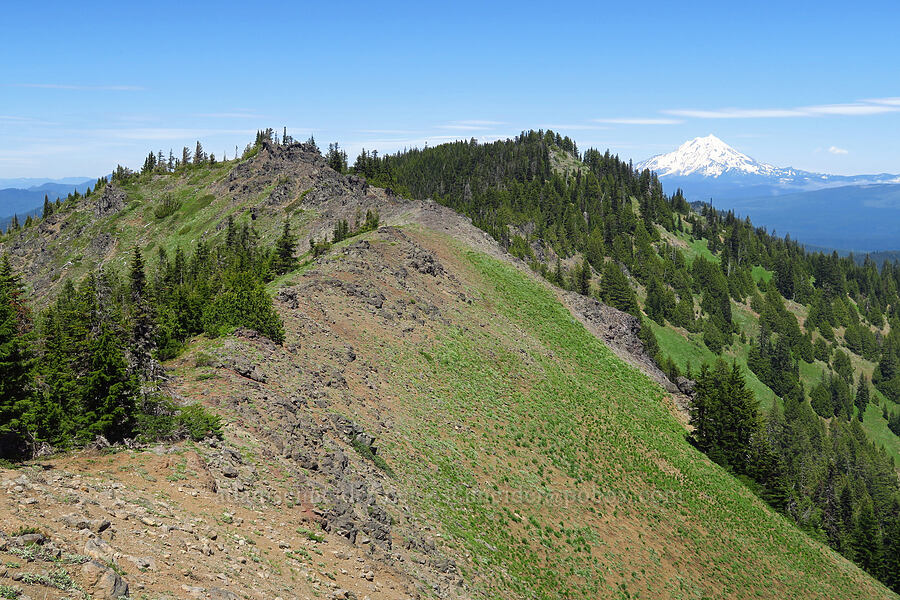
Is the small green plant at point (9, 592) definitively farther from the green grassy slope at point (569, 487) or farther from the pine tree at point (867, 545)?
the pine tree at point (867, 545)

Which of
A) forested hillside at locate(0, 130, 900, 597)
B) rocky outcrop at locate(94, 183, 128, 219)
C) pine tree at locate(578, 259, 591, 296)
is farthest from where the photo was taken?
pine tree at locate(578, 259, 591, 296)

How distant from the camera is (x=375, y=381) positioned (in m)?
40.2

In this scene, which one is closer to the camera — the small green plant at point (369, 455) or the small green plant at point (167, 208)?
the small green plant at point (369, 455)

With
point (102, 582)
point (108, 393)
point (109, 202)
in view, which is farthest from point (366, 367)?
point (109, 202)

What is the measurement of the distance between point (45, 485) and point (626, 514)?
3878 cm

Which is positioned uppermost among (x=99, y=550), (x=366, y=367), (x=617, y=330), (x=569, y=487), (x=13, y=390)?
(x=13, y=390)

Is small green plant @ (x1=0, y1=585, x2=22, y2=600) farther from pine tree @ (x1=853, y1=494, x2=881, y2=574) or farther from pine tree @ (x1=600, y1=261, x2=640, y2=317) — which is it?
pine tree @ (x1=600, y1=261, x2=640, y2=317)

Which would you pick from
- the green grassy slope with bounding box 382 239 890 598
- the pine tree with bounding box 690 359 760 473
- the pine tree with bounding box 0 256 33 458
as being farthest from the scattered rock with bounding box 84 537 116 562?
the pine tree with bounding box 690 359 760 473

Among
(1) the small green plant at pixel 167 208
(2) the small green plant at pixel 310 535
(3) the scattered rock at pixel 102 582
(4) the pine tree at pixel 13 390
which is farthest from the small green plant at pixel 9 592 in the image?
(1) the small green plant at pixel 167 208

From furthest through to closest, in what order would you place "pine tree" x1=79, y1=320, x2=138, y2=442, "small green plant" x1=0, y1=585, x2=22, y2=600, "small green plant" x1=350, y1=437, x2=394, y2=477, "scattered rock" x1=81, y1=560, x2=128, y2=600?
"small green plant" x1=350, y1=437, x2=394, y2=477
"pine tree" x1=79, y1=320, x2=138, y2=442
"scattered rock" x1=81, y1=560, x2=128, y2=600
"small green plant" x1=0, y1=585, x2=22, y2=600

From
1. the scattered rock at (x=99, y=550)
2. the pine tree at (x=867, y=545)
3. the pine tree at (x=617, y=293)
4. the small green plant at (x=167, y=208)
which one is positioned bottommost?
the pine tree at (x=867, y=545)

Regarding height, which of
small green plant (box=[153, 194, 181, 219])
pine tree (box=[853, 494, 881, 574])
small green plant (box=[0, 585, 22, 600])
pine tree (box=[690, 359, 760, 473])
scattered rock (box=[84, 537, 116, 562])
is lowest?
pine tree (box=[853, 494, 881, 574])

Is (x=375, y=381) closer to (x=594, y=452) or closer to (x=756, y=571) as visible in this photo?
(x=594, y=452)

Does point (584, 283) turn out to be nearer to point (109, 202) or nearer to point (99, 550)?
point (109, 202)
